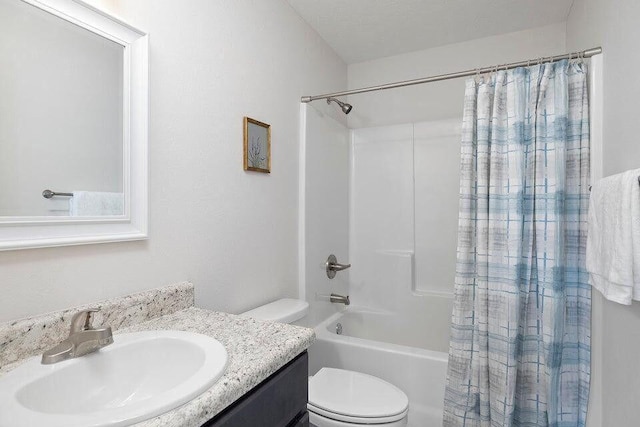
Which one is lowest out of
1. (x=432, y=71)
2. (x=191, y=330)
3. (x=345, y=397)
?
(x=345, y=397)

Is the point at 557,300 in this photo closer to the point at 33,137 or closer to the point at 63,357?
the point at 63,357

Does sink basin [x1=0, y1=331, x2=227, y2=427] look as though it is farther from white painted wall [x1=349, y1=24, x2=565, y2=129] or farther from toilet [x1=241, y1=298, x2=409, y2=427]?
white painted wall [x1=349, y1=24, x2=565, y2=129]

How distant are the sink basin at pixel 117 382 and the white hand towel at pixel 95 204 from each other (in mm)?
359

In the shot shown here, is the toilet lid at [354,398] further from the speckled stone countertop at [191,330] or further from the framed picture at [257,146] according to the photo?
the framed picture at [257,146]

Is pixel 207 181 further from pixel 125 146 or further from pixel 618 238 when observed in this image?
pixel 618 238

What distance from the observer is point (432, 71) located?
94.9 inches

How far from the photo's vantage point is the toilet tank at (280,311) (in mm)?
1429

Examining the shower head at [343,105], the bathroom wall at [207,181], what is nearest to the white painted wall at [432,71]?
the shower head at [343,105]

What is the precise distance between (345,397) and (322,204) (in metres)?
1.20

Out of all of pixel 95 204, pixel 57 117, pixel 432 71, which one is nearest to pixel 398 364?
pixel 95 204

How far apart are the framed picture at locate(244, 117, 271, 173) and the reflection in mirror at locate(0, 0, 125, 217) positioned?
58cm

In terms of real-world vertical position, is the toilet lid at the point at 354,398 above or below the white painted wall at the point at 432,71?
below

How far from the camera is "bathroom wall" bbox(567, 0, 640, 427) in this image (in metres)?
1.03

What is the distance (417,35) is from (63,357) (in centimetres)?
251
